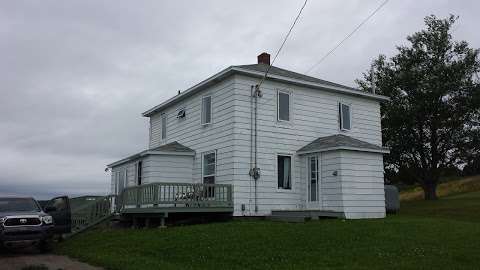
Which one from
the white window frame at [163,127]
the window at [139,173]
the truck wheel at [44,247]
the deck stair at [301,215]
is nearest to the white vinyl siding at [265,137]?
the deck stair at [301,215]

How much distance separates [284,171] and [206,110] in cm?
427

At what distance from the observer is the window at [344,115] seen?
24422 mm

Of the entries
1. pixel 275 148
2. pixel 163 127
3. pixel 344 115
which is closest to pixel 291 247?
pixel 275 148

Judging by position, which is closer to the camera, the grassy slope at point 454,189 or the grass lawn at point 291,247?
the grass lawn at point 291,247

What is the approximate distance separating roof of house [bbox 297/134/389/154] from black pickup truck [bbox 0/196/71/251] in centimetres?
1006

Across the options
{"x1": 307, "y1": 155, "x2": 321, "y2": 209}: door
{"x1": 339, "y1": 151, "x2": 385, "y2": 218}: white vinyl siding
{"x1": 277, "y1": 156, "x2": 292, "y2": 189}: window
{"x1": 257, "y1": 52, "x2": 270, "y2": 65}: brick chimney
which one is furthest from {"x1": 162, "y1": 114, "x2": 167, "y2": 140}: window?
{"x1": 339, "y1": 151, "x2": 385, "y2": 218}: white vinyl siding

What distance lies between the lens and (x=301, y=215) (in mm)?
19547

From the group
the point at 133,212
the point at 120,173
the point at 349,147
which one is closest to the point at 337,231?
the point at 349,147

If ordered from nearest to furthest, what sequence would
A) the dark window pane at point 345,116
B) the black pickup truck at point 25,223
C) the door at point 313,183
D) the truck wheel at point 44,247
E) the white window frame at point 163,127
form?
the black pickup truck at point 25,223 → the truck wheel at point 44,247 → the door at point 313,183 → the dark window pane at point 345,116 → the white window frame at point 163,127

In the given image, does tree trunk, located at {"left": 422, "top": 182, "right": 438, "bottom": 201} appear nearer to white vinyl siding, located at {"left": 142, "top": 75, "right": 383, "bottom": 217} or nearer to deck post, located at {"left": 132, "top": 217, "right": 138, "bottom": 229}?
white vinyl siding, located at {"left": 142, "top": 75, "right": 383, "bottom": 217}

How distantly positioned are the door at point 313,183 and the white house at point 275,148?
40mm

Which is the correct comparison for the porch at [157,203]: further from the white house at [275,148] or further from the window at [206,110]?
the window at [206,110]

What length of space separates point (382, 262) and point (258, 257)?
263 cm

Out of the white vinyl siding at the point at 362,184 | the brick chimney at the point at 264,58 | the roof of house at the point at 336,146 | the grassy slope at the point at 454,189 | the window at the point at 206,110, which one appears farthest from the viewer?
the grassy slope at the point at 454,189
